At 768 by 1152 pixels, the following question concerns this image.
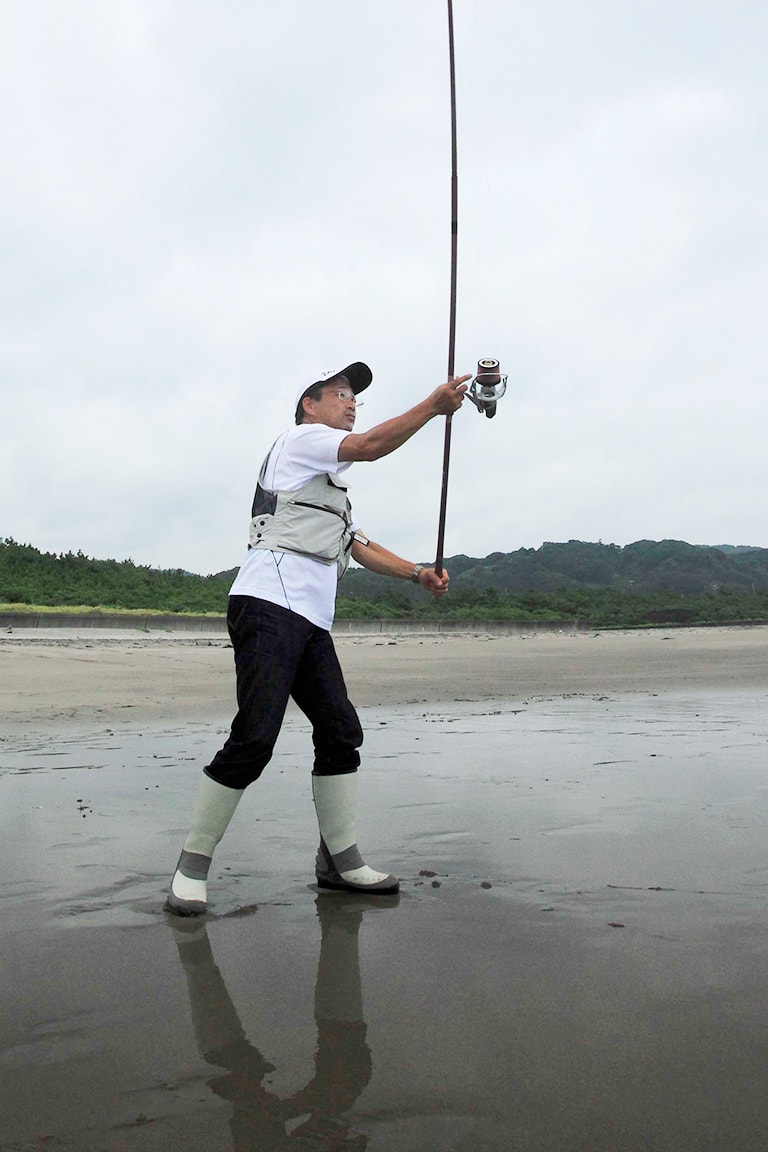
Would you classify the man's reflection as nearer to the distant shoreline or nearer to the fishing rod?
the fishing rod

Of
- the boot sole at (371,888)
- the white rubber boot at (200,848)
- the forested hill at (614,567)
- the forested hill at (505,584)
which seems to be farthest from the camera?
the forested hill at (614,567)

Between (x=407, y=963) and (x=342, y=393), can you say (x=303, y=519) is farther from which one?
(x=407, y=963)

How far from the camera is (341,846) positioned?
11.5ft

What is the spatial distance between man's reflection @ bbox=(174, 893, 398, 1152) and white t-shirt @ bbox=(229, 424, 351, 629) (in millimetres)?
1152

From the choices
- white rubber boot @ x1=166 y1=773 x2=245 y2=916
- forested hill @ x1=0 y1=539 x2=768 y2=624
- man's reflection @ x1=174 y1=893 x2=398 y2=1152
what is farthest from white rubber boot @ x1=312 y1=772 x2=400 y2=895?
forested hill @ x1=0 y1=539 x2=768 y2=624

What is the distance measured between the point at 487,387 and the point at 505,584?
6245cm

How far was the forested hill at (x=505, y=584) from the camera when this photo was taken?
30.5 m

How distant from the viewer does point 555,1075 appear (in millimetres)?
1962

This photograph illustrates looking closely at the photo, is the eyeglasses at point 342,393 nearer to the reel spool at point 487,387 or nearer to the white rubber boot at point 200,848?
the reel spool at point 487,387

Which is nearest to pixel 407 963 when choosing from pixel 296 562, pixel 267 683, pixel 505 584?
pixel 267 683

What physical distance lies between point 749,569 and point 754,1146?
8205 cm

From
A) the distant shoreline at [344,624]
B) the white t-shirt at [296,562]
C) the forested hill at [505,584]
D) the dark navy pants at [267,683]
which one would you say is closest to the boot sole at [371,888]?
the dark navy pants at [267,683]

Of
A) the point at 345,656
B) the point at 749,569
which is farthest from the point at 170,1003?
the point at 749,569

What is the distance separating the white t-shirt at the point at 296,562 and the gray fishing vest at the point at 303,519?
2 centimetres
